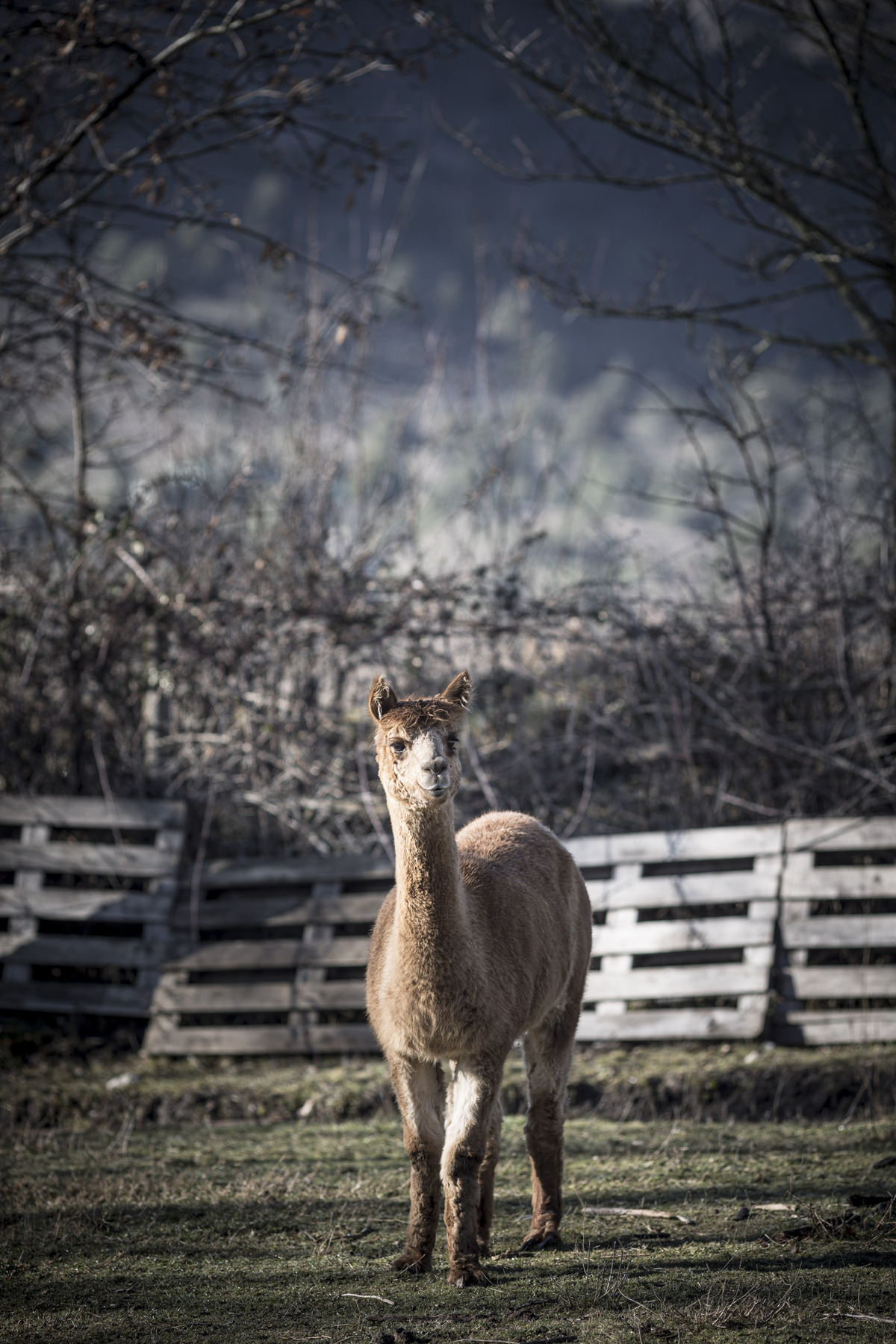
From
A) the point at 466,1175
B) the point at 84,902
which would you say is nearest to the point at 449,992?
the point at 466,1175

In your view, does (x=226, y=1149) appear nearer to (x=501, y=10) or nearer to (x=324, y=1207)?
(x=324, y=1207)

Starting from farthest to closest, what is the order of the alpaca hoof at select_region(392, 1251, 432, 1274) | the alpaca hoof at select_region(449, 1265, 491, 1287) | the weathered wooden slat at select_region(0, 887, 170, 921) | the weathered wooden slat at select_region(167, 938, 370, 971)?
the weathered wooden slat at select_region(0, 887, 170, 921) → the weathered wooden slat at select_region(167, 938, 370, 971) → the alpaca hoof at select_region(392, 1251, 432, 1274) → the alpaca hoof at select_region(449, 1265, 491, 1287)

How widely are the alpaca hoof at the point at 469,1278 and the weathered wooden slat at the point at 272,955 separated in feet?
13.9

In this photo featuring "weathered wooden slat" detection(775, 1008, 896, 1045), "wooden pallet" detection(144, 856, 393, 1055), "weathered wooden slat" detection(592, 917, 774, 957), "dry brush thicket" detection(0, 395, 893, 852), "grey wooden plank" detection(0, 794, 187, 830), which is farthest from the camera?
"dry brush thicket" detection(0, 395, 893, 852)

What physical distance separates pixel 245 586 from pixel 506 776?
115 inches

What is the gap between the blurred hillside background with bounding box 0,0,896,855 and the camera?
8.31 m

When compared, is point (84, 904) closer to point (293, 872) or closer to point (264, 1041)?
point (293, 872)

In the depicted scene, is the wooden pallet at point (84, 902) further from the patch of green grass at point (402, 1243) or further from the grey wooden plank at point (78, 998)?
the patch of green grass at point (402, 1243)

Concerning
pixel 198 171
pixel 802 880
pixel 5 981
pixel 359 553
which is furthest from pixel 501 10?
pixel 5 981

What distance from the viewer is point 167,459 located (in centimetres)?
1123

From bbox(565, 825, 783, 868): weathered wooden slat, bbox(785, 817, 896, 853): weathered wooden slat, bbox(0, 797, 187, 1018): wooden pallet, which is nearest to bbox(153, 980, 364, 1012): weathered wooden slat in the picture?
bbox(0, 797, 187, 1018): wooden pallet

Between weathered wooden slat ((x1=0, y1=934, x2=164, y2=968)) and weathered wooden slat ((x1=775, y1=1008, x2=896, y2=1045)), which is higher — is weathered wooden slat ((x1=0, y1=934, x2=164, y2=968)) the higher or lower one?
the higher one

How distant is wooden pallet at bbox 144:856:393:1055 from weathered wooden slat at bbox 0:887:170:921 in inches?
9.5

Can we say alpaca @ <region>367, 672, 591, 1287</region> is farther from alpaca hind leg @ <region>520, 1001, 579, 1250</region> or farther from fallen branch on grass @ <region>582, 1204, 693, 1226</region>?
fallen branch on grass @ <region>582, 1204, 693, 1226</region>
